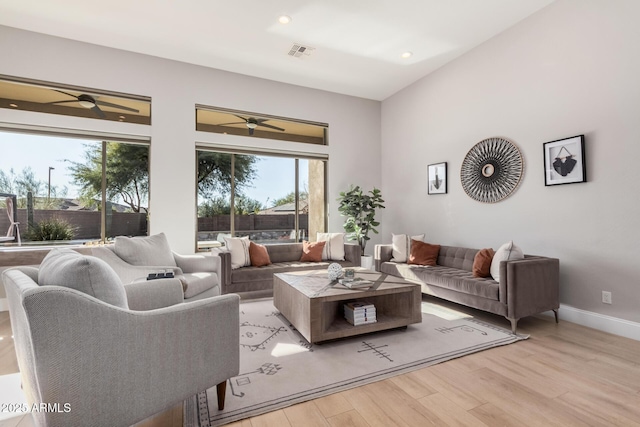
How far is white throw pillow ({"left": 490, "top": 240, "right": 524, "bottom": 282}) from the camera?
3.08 metres

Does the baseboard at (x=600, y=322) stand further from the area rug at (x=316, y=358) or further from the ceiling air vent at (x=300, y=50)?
the ceiling air vent at (x=300, y=50)

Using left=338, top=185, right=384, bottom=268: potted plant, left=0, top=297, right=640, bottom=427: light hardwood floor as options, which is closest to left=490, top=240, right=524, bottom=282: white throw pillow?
left=0, top=297, right=640, bottom=427: light hardwood floor

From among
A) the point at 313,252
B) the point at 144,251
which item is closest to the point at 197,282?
the point at 144,251

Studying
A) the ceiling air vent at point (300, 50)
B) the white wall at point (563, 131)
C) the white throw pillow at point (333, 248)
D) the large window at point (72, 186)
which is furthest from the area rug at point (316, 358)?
the ceiling air vent at point (300, 50)

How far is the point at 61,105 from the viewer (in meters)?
4.06

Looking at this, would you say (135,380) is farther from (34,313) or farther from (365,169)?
(365,169)

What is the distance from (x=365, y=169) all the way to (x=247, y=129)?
7.70ft

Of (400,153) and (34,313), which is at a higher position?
(400,153)

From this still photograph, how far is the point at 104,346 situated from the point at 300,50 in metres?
4.16

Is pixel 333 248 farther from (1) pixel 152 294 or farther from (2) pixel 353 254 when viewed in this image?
(1) pixel 152 294

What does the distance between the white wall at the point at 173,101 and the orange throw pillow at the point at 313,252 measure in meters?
1.02

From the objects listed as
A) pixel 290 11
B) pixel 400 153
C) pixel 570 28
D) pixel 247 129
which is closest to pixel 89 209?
pixel 247 129

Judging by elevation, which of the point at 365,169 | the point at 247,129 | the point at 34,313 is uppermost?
the point at 247,129

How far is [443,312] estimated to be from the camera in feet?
11.6
